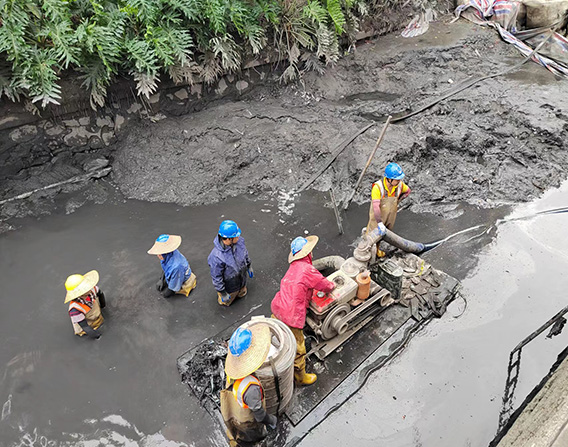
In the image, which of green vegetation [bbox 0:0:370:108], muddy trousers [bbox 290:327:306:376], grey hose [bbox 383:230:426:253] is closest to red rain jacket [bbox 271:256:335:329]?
muddy trousers [bbox 290:327:306:376]

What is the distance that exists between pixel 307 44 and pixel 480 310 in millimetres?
7594

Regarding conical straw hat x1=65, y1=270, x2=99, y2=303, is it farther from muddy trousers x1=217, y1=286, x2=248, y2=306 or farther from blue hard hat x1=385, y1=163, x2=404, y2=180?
blue hard hat x1=385, y1=163, x2=404, y2=180

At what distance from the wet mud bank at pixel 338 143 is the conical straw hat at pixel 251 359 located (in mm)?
4779

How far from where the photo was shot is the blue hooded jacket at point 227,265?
5.32 meters

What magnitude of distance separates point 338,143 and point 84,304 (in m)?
6.04

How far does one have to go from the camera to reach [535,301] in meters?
5.67

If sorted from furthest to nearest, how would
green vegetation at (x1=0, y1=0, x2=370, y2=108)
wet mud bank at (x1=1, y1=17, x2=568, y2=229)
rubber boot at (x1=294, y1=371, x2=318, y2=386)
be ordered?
wet mud bank at (x1=1, y1=17, x2=568, y2=229) → green vegetation at (x1=0, y1=0, x2=370, y2=108) → rubber boot at (x1=294, y1=371, x2=318, y2=386)

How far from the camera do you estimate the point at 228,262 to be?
5332 mm

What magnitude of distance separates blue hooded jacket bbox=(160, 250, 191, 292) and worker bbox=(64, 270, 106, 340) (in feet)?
3.03

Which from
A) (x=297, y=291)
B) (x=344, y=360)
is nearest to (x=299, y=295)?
(x=297, y=291)

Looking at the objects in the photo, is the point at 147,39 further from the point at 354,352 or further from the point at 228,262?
the point at 354,352

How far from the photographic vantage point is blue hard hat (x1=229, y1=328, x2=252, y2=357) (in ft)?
11.4

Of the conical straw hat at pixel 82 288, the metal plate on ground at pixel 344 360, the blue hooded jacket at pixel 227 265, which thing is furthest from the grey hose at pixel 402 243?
the conical straw hat at pixel 82 288

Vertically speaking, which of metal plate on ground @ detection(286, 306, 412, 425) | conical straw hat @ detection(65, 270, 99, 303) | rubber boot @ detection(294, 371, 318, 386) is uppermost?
conical straw hat @ detection(65, 270, 99, 303)
